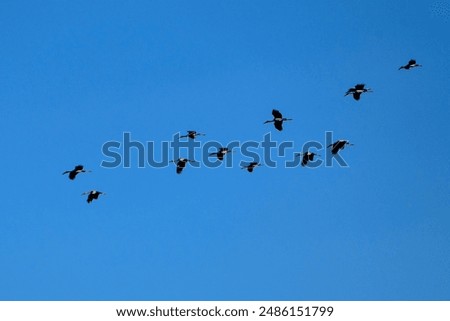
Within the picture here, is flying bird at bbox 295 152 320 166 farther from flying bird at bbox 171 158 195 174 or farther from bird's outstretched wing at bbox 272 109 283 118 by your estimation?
flying bird at bbox 171 158 195 174

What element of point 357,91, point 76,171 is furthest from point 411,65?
point 76,171

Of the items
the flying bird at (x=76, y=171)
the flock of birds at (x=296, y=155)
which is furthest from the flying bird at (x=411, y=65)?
the flying bird at (x=76, y=171)

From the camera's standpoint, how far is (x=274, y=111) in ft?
203

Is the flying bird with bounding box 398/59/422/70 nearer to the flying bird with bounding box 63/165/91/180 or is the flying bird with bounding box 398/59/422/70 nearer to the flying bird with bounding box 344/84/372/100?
the flying bird with bounding box 344/84/372/100

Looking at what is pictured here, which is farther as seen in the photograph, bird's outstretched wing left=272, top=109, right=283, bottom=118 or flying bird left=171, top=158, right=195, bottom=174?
flying bird left=171, top=158, right=195, bottom=174

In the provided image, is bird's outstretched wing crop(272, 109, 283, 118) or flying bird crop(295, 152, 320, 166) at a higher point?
bird's outstretched wing crop(272, 109, 283, 118)

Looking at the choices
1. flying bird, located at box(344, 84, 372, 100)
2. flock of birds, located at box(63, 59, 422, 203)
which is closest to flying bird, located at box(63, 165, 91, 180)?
flock of birds, located at box(63, 59, 422, 203)

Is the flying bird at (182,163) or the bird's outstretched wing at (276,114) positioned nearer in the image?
the bird's outstretched wing at (276,114)

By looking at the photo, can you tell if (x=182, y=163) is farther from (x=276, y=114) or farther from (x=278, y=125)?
(x=276, y=114)

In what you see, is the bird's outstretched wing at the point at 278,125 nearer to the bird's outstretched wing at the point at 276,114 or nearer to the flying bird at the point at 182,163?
the bird's outstretched wing at the point at 276,114

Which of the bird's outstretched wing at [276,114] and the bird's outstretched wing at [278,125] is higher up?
the bird's outstretched wing at [276,114]
